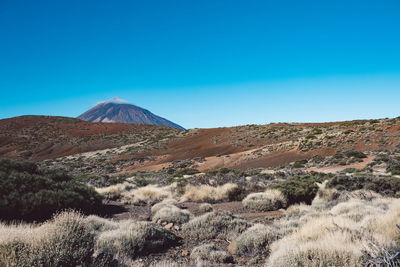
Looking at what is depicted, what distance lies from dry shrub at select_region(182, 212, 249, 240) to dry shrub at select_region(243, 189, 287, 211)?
274 centimetres

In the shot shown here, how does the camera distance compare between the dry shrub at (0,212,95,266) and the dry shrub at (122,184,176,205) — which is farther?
the dry shrub at (122,184,176,205)

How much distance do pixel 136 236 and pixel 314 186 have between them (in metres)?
9.67

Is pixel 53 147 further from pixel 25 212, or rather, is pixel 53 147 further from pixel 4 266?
pixel 4 266

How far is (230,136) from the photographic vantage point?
5684 centimetres

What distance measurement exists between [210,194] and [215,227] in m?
5.27

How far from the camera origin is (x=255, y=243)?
5703 millimetres

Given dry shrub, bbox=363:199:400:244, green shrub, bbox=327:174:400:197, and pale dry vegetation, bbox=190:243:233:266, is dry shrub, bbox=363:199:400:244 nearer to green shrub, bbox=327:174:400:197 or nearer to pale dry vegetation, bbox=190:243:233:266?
pale dry vegetation, bbox=190:243:233:266

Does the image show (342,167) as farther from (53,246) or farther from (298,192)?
(53,246)

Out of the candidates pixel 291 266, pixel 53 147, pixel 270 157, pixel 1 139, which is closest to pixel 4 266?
pixel 291 266

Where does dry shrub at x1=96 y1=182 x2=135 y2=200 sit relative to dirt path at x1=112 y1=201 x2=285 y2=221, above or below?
above

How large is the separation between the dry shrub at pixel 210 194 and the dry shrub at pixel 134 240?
5.53m

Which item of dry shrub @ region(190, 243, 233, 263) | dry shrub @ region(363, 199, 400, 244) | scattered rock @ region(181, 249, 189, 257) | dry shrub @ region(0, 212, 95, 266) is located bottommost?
scattered rock @ region(181, 249, 189, 257)

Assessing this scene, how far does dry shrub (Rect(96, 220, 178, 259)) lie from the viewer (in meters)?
5.25

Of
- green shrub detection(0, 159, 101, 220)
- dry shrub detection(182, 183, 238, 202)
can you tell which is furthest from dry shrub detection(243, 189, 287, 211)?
green shrub detection(0, 159, 101, 220)
